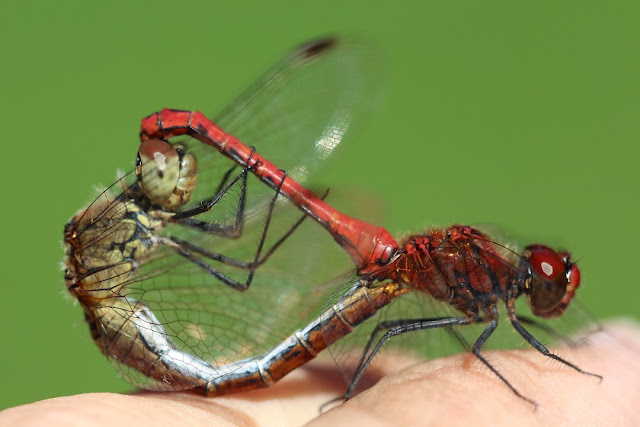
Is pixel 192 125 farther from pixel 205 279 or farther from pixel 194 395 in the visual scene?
pixel 194 395

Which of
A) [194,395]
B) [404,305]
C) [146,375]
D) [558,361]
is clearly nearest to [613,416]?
[558,361]

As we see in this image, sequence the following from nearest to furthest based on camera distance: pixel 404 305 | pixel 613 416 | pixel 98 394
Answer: pixel 98 394, pixel 613 416, pixel 404 305

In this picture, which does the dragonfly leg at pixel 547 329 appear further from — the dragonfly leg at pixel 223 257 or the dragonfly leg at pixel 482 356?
the dragonfly leg at pixel 223 257

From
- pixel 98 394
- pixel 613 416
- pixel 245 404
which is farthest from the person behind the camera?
pixel 245 404

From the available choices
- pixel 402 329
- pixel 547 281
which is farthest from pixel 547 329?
pixel 402 329

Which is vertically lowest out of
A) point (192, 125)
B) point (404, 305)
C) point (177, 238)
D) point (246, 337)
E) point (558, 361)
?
point (558, 361)

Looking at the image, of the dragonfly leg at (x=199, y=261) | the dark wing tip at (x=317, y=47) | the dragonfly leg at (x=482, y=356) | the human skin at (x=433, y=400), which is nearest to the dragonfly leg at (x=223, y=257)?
the dragonfly leg at (x=199, y=261)

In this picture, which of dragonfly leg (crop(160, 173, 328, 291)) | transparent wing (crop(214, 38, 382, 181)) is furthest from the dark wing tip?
dragonfly leg (crop(160, 173, 328, 291))
